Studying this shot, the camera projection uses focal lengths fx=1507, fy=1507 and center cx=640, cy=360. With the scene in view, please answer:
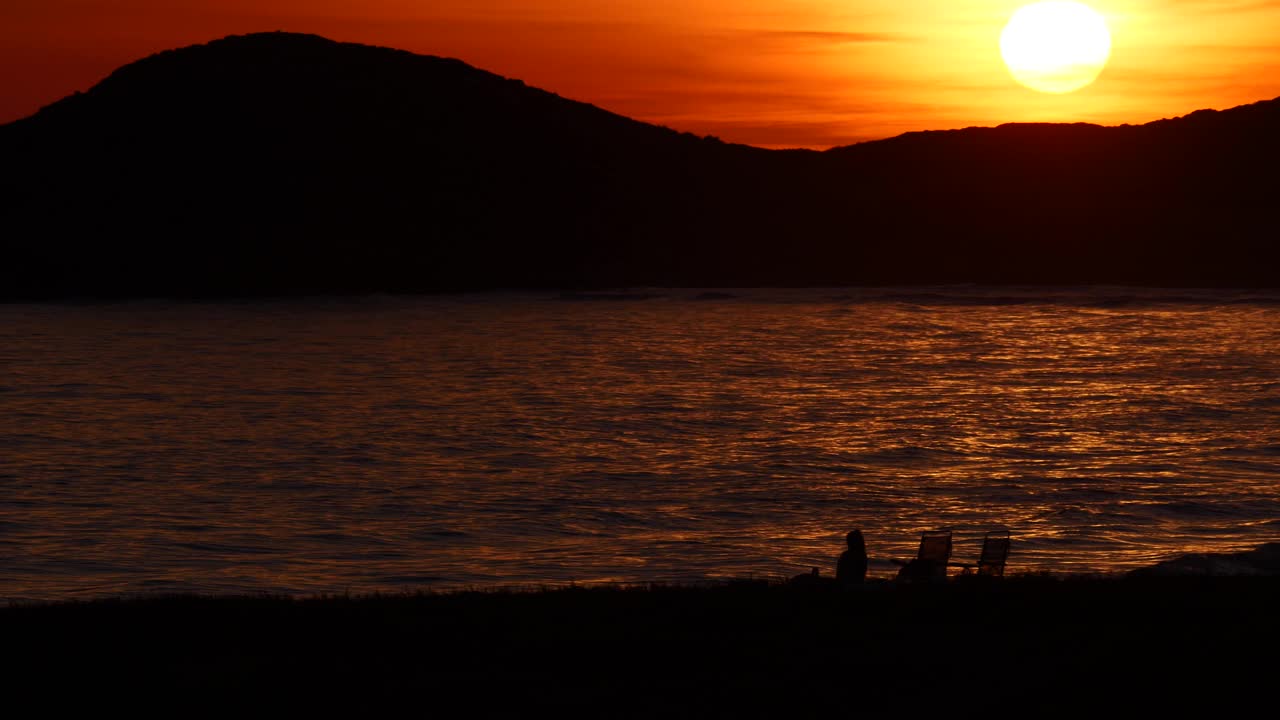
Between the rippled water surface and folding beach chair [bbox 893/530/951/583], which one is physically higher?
folding beach chair [bbox 893/530/951/583]

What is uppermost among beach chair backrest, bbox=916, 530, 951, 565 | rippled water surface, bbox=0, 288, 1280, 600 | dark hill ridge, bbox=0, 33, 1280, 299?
dark hill ridge, bbox=0, 33, 1280, 299

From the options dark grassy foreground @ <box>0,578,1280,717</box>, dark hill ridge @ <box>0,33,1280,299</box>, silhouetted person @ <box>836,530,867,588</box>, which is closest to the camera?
dark grassy foreground @ <box>0,578,1280,717</box>

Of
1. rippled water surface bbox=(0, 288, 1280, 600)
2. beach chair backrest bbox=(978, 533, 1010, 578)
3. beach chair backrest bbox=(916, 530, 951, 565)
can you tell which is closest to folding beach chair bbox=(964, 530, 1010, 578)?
beach chair backrest bbox=(978, 533, 1010, 578)

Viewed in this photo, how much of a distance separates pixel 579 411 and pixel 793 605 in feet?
109

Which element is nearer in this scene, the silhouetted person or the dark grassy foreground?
the dark grassy foreground

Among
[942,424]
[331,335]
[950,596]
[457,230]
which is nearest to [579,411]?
[942,424]

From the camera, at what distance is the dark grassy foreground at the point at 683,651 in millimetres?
10438

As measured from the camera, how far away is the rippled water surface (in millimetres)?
20703

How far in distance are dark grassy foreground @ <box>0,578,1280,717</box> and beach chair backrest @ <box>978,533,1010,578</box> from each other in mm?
631

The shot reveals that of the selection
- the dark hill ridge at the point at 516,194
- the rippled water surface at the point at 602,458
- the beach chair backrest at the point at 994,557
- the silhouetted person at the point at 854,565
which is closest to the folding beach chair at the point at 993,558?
the beach chair backrest at the point at 994,557

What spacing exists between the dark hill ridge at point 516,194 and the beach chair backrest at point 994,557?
141893 mm

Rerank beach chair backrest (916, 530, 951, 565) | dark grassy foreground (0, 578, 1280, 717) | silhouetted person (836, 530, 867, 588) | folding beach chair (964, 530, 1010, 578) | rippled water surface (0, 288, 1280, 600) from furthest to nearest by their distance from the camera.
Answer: rippled water surface (0, 288, 1280, 600), folding beach chair (964, 530, 1010, 578), beach chair backrest (916, 530, 951, 565), silhouetted person (836, 530, 867, 588), dark grassy foreground (0, 578, 1280, 717)

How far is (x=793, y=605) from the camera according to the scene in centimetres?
1305

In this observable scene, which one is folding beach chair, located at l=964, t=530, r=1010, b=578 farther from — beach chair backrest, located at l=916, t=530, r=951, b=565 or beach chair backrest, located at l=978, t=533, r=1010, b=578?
beach chair backrest, located at l=916, t=530, r=951, b=565
